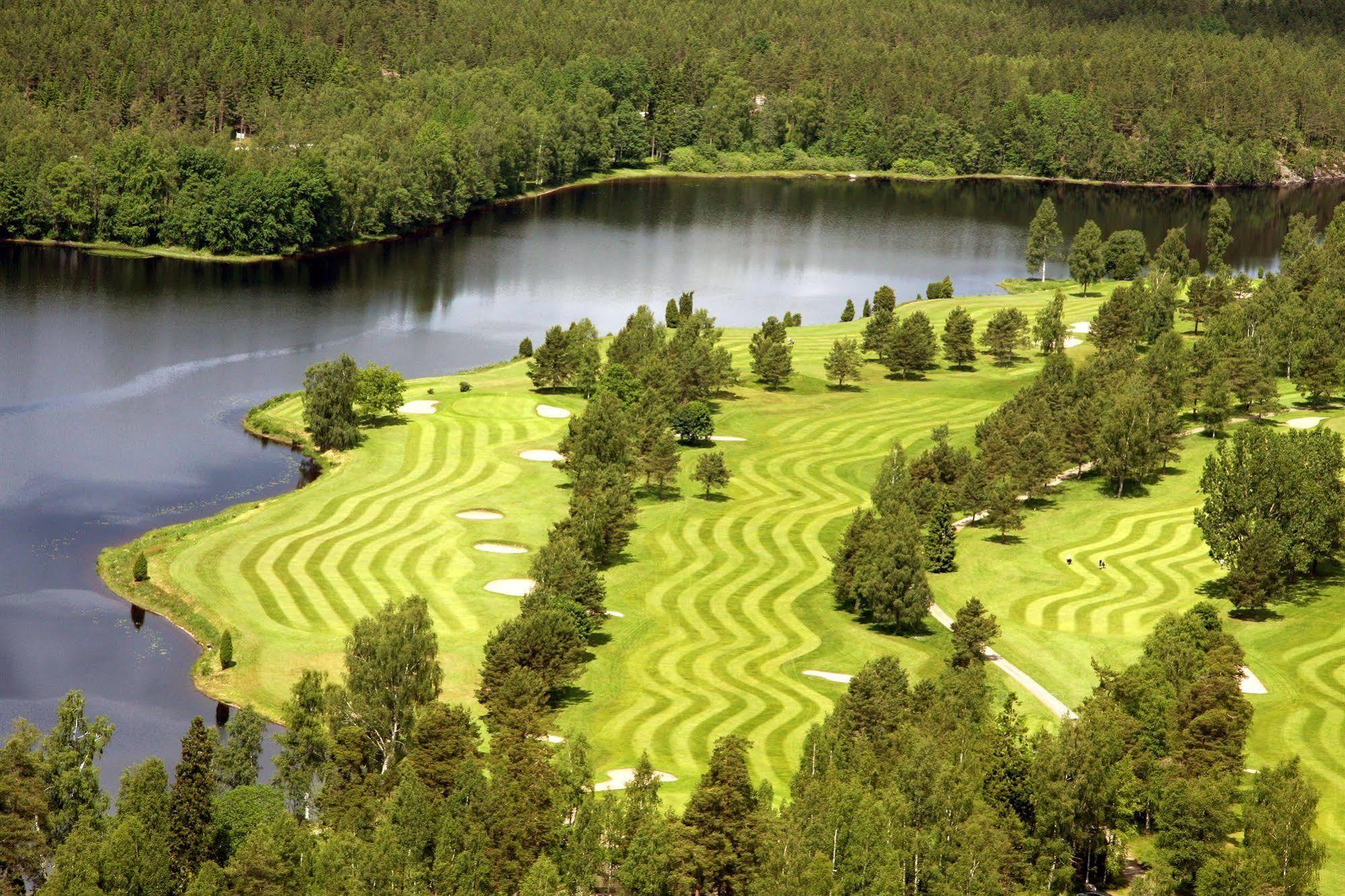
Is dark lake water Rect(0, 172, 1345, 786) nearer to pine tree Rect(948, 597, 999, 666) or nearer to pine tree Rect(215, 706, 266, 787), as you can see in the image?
pine tree Rect(215, 706, 266, 787)

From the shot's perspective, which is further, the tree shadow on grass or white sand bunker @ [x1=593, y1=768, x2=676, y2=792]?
the tree shadow on grass

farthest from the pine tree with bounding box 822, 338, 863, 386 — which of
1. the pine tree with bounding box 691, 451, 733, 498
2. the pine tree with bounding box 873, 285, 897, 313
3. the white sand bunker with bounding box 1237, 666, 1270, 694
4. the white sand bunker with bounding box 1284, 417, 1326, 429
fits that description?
the white sand bunker with bounding box 1237, 666, 1270, 694

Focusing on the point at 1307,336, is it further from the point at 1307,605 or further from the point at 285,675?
the point at 285,675

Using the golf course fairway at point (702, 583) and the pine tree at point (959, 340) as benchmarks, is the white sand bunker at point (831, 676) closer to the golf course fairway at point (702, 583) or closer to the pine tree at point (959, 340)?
the golf course fairway at point (702, 583)

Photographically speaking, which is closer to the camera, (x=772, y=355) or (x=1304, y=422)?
(x=1304, y=422)

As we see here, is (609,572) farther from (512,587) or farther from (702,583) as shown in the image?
(512,587)

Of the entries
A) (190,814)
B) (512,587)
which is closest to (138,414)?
(512,587)

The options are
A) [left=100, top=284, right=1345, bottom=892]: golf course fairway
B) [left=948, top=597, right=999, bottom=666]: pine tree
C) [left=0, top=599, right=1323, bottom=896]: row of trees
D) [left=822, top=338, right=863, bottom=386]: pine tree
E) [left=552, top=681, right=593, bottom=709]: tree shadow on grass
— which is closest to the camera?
[left=0, top=599, right=1323, bottom=896]: row of trees

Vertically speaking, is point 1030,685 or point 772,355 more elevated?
point 772,355
